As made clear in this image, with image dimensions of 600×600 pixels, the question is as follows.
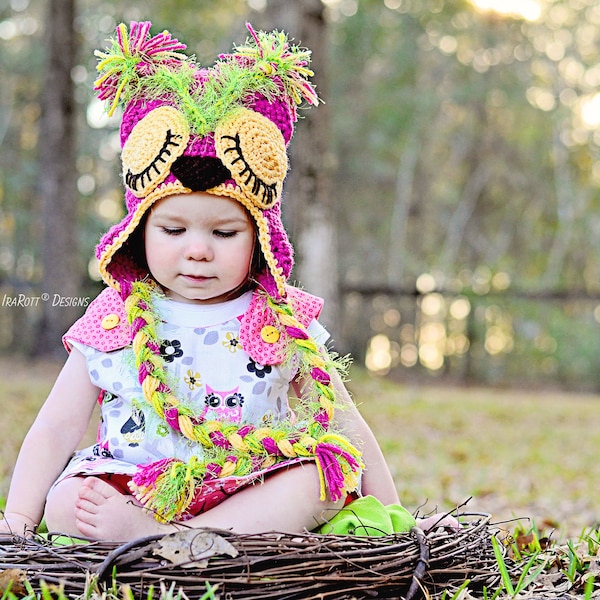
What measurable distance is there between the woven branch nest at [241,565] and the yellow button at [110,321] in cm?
68

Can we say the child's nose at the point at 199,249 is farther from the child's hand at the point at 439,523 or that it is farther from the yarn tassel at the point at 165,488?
the child's hand at the point at 439,523

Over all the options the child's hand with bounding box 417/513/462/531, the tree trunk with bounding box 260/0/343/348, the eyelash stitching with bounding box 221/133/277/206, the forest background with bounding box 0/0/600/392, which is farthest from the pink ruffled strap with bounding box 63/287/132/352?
the forest background with bounding box 0/0/600/392

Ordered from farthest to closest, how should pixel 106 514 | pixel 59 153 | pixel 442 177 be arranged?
pixel 442 177 → pixel 59 153 → pixel 106 514

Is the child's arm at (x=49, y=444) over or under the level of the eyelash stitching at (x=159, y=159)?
under

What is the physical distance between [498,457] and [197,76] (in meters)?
4.83

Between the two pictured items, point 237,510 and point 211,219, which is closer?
point 237,510

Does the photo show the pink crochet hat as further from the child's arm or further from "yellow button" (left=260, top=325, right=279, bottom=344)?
the child's arm

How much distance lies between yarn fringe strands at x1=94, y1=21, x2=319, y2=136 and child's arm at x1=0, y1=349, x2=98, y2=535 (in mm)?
784

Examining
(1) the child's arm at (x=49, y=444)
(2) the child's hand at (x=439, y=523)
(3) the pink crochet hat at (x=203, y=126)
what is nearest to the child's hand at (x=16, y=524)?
(1) the child's arm at (x=49, y=444)

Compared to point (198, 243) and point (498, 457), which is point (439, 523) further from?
point (498, 457)

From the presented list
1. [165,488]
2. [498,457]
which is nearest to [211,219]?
[165,488]

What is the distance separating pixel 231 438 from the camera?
2.31 m

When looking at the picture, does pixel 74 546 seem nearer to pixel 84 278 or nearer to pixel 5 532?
pixel 5 532

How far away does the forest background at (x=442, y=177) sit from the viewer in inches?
626
